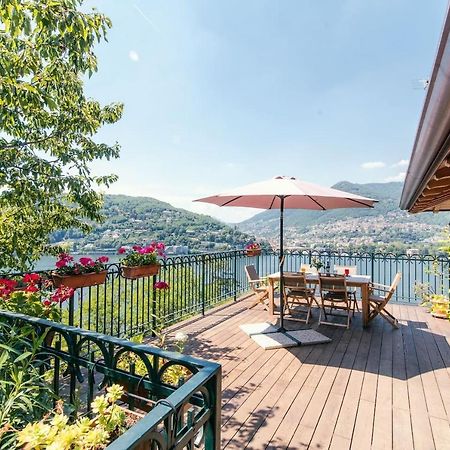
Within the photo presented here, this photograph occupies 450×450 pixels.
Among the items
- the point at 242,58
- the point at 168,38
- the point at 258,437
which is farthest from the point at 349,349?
the point at 242,58

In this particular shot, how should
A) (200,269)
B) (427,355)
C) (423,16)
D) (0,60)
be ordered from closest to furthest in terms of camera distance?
(0,60)
(427,355)
(423,16)
(200,269)

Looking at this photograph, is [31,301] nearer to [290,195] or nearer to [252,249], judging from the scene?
[290,195]

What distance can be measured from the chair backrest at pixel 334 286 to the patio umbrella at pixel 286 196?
3.20 feet

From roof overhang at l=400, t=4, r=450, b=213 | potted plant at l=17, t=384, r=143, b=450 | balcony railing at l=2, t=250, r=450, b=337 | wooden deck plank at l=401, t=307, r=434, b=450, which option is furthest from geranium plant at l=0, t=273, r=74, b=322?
wooden deck plank at l=401, t=307, r=434, b=450

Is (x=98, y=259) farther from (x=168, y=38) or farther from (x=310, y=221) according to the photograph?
(x=310, y=221)

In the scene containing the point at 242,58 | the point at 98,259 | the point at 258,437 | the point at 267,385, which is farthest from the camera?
the point at 242,58

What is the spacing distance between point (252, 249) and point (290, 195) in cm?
424

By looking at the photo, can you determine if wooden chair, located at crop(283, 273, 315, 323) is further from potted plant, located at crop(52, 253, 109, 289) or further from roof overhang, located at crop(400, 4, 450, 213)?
potted plant, located at crop(52, 253, 109, 289)

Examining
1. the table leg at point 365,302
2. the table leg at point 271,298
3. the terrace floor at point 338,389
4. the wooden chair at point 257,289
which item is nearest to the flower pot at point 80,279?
the terrace floor at point 338,389

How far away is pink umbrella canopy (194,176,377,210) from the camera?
412cm

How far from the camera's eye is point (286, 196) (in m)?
4.85

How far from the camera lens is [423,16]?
18.1 ft

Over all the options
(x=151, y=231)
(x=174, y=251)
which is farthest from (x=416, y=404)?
(x=151, y=231)

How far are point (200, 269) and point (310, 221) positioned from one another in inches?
960
